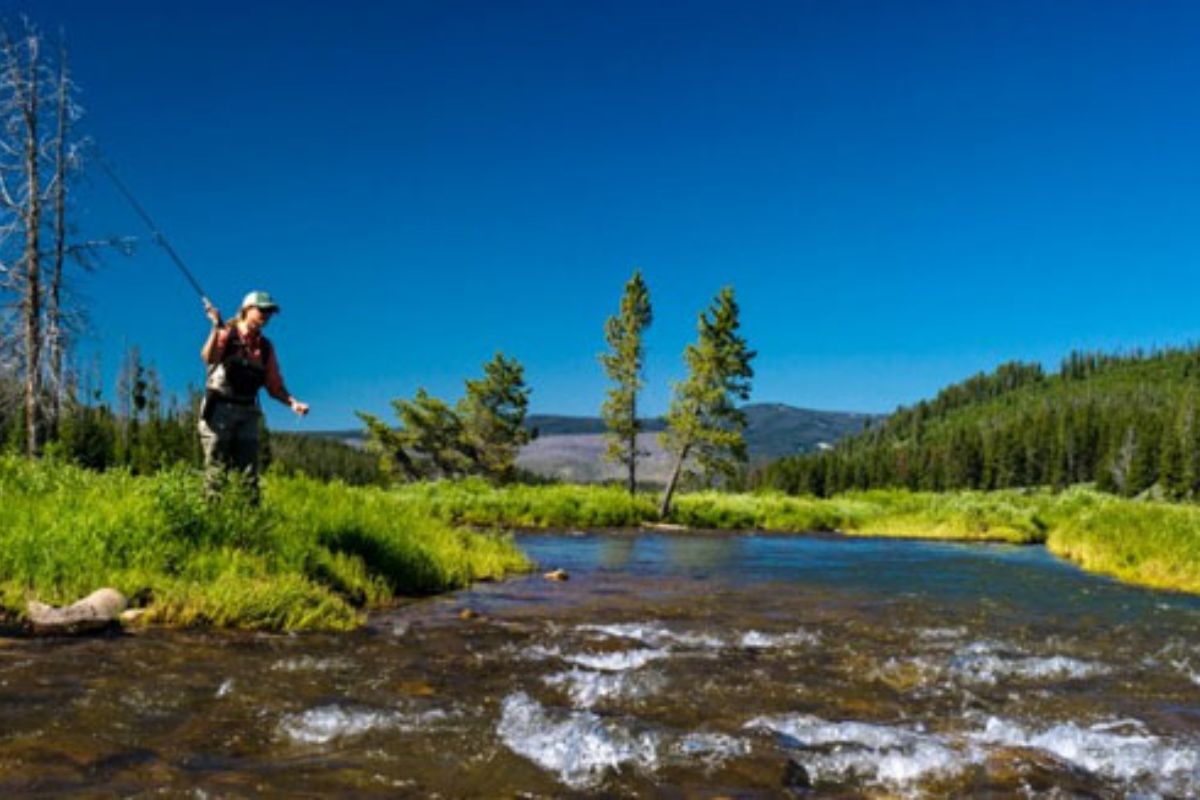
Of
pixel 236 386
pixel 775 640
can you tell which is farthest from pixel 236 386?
pixel 775 640

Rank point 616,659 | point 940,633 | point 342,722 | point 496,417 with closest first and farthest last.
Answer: point 342,722 → point 616,659 → point 940,633 → point 496,417

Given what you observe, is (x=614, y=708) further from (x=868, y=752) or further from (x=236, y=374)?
(x=236, y=374)

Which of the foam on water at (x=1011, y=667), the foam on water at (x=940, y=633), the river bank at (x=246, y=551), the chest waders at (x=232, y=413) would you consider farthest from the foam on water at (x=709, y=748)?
the chest waders at (x=232, y=413)

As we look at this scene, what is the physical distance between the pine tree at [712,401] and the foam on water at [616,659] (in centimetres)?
3718

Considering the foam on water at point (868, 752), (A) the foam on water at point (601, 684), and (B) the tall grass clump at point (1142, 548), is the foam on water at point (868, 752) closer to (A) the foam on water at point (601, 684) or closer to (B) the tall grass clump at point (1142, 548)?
(A) the foam on water at point (601, 684)

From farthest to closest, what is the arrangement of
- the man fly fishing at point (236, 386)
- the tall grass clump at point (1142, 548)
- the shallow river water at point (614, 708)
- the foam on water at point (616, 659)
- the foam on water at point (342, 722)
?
the tall grass clump at point (1142, 548), the man fly fishing at point (236, 386), the foam on water at point (616, 659), the foam on water at point (342, 722), the shallow river water at point (614, 708)

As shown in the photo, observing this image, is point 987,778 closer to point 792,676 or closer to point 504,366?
point 792,676

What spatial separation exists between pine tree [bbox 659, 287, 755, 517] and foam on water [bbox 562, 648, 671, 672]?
3718 cm

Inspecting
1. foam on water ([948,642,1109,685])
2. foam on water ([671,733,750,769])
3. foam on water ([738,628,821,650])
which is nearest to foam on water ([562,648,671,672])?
foam on water ([738,628,821,650])

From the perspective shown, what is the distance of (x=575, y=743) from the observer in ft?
19.4

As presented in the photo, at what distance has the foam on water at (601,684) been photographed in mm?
7383

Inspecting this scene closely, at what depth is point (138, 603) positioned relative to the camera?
31.1 ft

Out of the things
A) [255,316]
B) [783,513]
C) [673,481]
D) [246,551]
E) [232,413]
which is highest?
[255,316]

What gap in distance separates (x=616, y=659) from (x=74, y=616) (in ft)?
16.0
